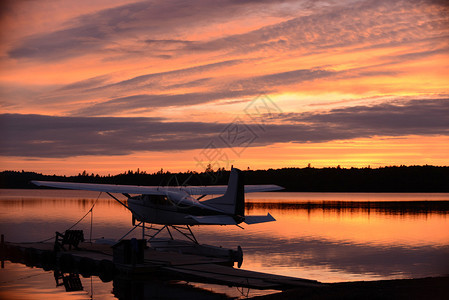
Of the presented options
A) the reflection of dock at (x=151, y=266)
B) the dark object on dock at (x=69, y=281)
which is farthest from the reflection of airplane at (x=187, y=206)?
the dark object on dock at (x=69, y=281)

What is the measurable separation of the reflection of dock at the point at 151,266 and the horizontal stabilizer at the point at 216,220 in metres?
1.06

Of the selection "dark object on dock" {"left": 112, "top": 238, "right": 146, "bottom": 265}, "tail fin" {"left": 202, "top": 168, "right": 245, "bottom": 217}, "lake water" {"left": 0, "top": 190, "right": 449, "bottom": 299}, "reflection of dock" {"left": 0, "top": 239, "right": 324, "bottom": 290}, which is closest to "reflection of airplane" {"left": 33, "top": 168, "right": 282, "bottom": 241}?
"tail fin" {"left": 202, "top": 168, "right": 245, "bottom": 217}

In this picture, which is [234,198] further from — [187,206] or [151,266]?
[151,266]

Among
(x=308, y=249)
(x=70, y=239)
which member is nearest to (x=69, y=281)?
(x=70, y=239)

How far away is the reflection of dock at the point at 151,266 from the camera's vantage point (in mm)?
11586

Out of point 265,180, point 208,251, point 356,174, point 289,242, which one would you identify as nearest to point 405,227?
point 289,242

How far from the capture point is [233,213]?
55.0ft

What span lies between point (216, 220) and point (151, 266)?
345cm

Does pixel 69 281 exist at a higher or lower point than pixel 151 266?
lower

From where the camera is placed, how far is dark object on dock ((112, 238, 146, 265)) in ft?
44.4

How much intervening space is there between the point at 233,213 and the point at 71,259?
5.04m

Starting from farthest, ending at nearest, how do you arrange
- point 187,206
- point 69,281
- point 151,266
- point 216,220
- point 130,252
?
point 187,206 < point 216,220 < point 69,281 < point 130,252 < point 151,266

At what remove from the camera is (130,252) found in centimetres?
1384

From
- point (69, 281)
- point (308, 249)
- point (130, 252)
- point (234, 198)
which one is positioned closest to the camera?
point (130, 252)
